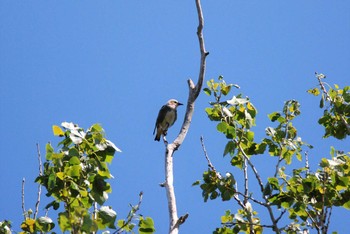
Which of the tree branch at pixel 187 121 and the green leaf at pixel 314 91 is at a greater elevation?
the green leaf at pixel 314 91

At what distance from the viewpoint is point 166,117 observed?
13.2 m

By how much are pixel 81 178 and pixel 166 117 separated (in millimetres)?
8490

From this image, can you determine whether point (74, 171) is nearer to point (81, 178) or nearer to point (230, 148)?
point (81, 178)

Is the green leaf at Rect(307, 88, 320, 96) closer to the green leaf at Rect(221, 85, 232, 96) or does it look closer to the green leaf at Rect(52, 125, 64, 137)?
the green leaf at Rect(221, 85, 232, 96)

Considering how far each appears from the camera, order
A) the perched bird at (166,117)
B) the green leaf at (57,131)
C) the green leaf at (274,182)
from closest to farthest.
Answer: the green leaf at (57,131) → the green leaf at (274,182) → the perched bird at (166,117)

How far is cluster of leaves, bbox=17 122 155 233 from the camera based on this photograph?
15.1ft

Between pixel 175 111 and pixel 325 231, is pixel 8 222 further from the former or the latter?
pixel 175 111

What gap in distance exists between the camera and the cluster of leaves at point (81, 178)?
4.59 meters

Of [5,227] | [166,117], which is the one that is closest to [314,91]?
[5,227]

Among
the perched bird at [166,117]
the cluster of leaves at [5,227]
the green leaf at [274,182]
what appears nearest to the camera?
the cluster of leaves at [5,227]

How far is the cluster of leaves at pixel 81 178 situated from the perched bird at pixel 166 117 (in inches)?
325

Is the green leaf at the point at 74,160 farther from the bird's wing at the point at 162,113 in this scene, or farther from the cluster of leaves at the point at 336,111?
the bird's wing at the point at 162,113

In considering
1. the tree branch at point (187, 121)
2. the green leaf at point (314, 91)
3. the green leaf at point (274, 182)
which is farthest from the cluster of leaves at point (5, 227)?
the green leaf at point (314, 91)

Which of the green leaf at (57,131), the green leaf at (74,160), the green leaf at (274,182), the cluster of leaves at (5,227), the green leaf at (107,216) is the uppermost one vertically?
the green leaf at (57,131)
